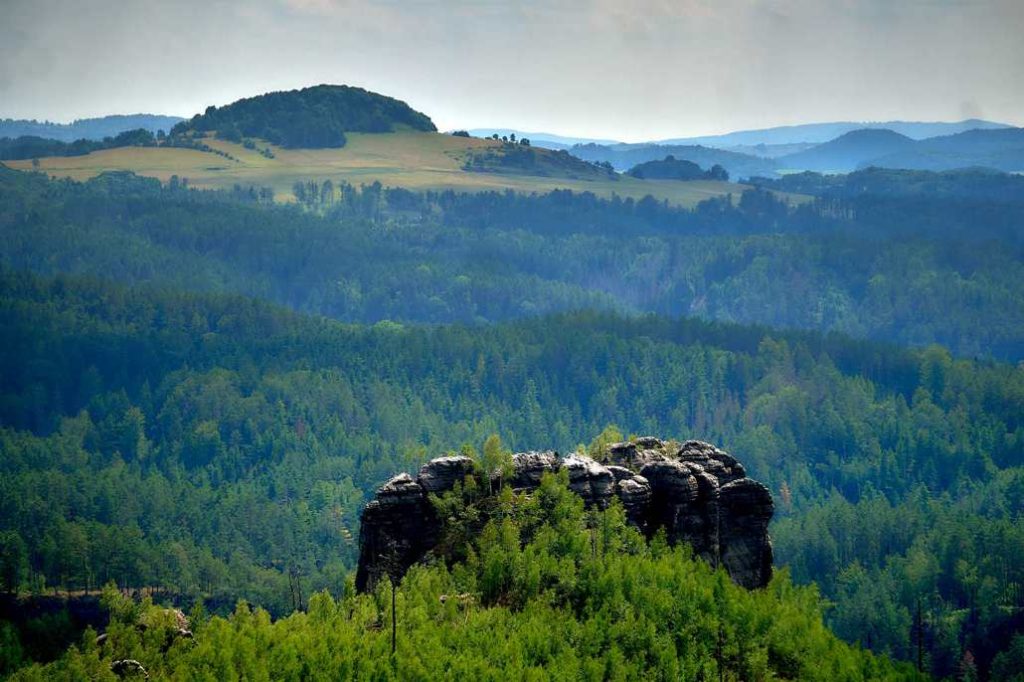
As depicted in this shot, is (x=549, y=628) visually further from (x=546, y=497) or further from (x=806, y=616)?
(x=806, y=616)

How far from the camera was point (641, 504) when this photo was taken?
10838 centimetres

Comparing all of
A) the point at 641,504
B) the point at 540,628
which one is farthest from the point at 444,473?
the point at 540,628

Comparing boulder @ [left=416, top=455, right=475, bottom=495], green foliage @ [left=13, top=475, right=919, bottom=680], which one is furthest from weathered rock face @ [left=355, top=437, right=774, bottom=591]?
green foliage @ [left=13, top=475, right=919, bottom=680]

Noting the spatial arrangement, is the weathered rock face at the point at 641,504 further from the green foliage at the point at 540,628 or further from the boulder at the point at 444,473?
the green foliage at the point at 540,628

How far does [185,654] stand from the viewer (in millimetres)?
90438

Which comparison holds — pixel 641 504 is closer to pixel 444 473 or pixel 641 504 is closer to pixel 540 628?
pixel 444 473

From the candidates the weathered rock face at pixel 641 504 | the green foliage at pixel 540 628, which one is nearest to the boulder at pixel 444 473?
the weathered rock face at pixel 641 504

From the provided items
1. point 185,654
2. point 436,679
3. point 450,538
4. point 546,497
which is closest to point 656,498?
point 546,497

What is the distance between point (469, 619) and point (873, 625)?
111 m

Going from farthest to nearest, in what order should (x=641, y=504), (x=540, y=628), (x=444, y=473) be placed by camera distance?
(x=641, y=504) < (x=444, y=473) < (x=540, y=628)

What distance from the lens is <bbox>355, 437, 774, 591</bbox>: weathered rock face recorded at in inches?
4141

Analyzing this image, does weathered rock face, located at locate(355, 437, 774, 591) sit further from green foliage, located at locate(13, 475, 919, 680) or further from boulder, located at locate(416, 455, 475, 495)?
green foliage, located at locate(13, 475, 919, 680)

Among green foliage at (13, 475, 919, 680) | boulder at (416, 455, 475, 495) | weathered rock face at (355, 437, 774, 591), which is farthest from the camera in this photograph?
boulder at (416, 455, 475, 495)

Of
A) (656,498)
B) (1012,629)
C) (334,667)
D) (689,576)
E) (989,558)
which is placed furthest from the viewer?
(989,558)
